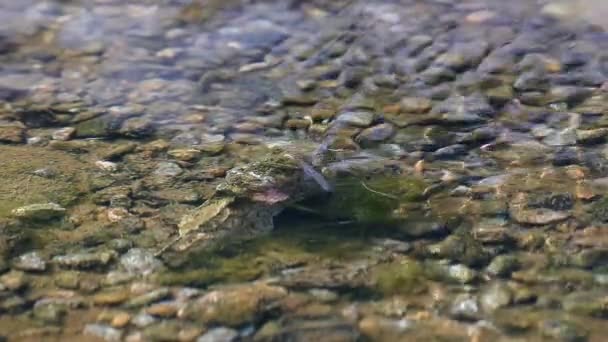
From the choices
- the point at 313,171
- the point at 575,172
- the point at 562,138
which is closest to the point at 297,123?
the point at 313,171

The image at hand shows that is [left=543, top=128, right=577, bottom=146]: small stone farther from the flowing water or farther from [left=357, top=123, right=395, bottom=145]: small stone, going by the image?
[left=357, top=123, right=395, bottom=145]: small stone

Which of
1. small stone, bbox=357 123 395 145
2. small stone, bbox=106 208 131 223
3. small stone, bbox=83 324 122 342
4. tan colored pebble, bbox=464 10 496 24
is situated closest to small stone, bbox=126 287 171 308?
small stone, bbox=83 324 122 342

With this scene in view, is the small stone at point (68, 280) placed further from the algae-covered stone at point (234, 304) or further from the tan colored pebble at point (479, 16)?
the tan colored pebble at point (479, 16)

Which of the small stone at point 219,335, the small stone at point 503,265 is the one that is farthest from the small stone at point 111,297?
the small stone at point 503,265

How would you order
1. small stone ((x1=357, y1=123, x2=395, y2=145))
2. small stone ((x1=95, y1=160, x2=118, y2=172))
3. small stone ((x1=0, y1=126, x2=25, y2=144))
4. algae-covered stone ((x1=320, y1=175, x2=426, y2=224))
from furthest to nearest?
small stone ((x1=0, y1=126, x2=25, y2=144)) < small stone ((x1=357, y1=123, x2=395, y2=145)) < small stone ((x1=95, y1=160, x2=118, y2=172)) < algae-covered stone ((x1=320, y1=175, x2=426, y2=224))

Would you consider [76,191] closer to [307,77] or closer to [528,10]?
[307,77]

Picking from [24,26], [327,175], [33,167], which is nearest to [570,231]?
[327,175]

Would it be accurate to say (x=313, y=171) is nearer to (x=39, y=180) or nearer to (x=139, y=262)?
(x=139, y=262)
